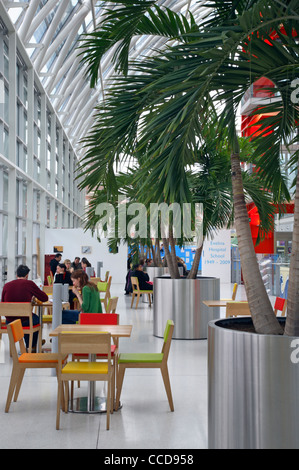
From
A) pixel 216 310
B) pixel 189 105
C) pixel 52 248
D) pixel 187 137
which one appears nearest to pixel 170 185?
pixel 187 137

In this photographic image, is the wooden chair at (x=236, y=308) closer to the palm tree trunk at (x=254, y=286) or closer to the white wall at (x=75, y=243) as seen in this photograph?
the palm tree trunk at (x=254, y=286)

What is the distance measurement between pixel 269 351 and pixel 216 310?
6.02m

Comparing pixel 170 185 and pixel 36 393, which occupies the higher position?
pixel 170 185

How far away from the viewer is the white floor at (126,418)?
3.63 m

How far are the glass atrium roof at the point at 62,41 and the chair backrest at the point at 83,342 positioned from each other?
7.46m

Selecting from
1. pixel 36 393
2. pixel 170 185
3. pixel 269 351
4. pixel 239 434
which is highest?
pixel 170 185

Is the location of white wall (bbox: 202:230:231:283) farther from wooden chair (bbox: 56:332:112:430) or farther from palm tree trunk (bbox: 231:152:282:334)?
palm tree trunk (bbox: 231:152:282:334)

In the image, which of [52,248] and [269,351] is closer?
[269,351]

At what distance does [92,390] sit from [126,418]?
16.2 inches

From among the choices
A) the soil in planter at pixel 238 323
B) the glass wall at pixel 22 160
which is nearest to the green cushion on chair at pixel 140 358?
the soil in planter at pixel 238 323

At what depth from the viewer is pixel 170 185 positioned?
112 inches

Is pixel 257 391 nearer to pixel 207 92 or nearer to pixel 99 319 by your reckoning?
pixel 207 92

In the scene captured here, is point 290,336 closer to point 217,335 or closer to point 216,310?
point 217,335

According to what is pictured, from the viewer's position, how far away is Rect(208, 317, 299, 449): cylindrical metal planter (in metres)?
2.64
